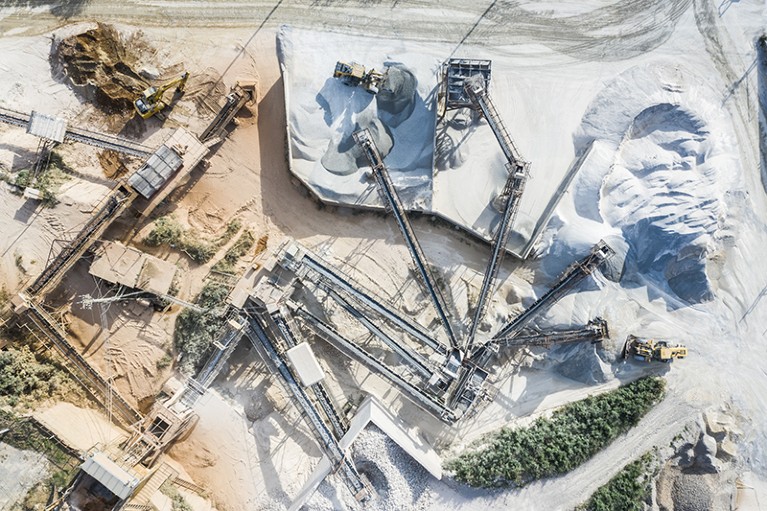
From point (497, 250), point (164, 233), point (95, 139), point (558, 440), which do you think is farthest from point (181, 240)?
point (558, 440)

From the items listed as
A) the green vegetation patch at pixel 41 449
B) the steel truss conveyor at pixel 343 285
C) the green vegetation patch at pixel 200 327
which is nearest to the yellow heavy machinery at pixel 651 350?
the steel truss conveyor at pixel 343 285

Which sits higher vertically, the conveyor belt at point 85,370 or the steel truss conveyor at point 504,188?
the steel truss conveyor at point 504,188

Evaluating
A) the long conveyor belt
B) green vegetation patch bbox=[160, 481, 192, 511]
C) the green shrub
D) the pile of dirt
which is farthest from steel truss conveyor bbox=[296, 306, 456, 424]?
the pile of dirt

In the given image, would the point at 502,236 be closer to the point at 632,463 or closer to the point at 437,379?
the point at 437,379

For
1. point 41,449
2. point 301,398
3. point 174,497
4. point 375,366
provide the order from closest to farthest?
point 41,449 < point 174,497 < point 301,398 < point 375,366

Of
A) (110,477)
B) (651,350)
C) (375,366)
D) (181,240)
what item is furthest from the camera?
(181,240)

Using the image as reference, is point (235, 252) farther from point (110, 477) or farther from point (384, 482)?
point (384, 482)

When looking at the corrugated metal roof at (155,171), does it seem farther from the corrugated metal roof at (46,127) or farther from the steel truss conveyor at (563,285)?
the steel truss conveyor at (563,285)

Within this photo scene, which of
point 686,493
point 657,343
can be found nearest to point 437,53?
point 657,343
